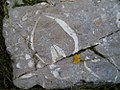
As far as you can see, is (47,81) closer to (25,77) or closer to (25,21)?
(25,77)

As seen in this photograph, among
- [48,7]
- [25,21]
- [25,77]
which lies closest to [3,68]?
[25,77]

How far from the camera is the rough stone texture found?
2557mm

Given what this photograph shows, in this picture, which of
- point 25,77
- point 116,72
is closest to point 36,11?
point 25,77

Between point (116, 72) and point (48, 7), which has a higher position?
point (48, 7)

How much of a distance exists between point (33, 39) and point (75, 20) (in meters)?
0.32

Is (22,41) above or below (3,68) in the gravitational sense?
above

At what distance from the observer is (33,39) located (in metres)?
2.58

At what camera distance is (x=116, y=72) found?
8.43 ft

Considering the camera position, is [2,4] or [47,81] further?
[2,4]

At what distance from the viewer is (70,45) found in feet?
8.38

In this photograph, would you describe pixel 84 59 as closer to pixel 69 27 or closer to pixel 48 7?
pixel 69 27

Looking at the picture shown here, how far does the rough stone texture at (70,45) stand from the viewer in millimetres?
2557

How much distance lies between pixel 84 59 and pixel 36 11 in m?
0.47

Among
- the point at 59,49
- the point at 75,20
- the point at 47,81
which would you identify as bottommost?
the point at 47,81
